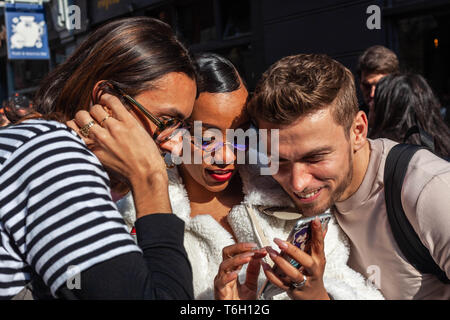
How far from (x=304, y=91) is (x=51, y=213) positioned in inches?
49.9

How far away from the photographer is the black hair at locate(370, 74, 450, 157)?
3047 mm

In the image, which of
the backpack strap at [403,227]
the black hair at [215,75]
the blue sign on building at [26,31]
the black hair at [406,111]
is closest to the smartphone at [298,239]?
the backpack strap at [403,227]

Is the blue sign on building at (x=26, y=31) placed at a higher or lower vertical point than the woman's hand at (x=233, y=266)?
higher

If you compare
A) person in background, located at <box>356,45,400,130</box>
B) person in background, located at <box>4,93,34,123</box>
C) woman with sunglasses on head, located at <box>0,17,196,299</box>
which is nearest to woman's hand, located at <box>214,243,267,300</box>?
woman with sunglasses on head, located at <box>0,17,196,299</box>

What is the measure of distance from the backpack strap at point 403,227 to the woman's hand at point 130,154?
3.18ft

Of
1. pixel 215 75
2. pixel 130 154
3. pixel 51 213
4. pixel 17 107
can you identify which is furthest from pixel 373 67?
pixel 17 107

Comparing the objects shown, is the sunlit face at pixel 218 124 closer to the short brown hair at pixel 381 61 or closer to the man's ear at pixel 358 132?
the man's ear at pixel 358 132

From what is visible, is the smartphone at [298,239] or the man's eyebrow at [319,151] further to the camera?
the man's eyebrow at [319,151]

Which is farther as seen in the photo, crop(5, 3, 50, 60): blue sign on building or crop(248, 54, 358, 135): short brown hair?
crop(5, 3, 50, 60): blue sign on building

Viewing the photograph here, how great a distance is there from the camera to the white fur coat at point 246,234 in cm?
193

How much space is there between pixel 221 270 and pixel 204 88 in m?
1.00

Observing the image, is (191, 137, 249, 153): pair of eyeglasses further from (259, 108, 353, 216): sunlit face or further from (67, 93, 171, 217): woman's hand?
(67, 93, 171, 217): woman's hand

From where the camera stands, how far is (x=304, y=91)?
1.97 metres

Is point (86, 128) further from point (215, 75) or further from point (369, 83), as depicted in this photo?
point (369, 83)
